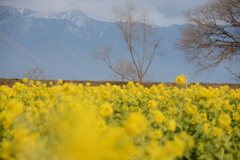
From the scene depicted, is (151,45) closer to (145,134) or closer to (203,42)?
(203,42)

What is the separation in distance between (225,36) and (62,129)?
1953 centimetres

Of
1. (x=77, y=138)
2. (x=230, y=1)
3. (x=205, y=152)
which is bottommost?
(x=205, y=152)

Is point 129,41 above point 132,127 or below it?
above

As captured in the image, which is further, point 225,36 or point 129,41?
point 129,41

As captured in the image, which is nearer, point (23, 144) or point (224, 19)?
point (23, 144)

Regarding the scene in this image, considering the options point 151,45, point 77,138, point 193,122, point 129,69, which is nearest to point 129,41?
point 151,45

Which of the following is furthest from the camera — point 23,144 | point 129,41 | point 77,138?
point 129,41

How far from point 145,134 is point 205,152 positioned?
0.62 metres

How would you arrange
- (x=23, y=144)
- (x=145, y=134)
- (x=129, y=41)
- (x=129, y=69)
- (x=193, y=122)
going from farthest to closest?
(x=129, y=69) < (x=129, y=41) < (x=193, y=122) < (x=145, y=134) < (x=23, y=144)

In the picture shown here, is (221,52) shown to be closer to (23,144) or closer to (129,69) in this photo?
(129,69)

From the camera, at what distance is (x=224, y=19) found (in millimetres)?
17750

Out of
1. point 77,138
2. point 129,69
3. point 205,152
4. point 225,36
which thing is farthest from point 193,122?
point 129,69

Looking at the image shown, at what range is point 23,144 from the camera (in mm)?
1480

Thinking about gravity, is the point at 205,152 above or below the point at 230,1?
below
